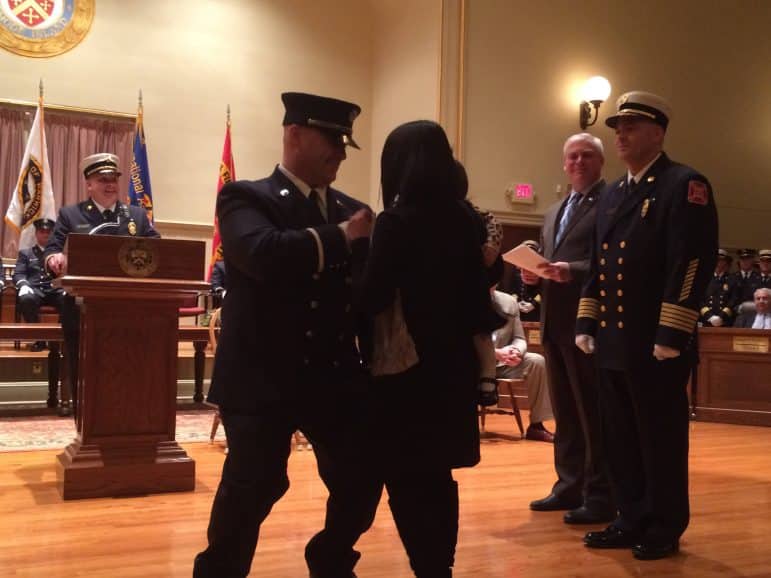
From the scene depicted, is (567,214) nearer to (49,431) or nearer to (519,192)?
(49,431)

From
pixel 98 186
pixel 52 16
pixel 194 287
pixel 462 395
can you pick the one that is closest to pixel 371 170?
pixel 52 16

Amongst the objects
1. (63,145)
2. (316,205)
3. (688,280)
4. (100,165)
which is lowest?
(688,280)

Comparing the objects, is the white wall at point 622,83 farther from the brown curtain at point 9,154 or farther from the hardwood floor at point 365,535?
the hardwood floor at point 365,535

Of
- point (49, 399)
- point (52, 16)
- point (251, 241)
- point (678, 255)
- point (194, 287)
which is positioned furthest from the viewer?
point (52, 16)

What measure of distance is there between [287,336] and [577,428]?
1.83 meters

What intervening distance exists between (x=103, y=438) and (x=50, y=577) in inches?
46.1

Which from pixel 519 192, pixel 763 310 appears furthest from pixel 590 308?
pixel 519 192

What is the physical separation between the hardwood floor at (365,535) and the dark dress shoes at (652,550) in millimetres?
38

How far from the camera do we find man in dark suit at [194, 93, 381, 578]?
6.14 feet

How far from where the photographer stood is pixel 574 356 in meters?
3.29

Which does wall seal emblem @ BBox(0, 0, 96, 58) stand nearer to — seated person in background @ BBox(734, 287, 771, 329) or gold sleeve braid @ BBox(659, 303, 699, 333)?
seated person in background @ BBox(734, 287, 771, 329)

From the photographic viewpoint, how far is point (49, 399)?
6.36 meters

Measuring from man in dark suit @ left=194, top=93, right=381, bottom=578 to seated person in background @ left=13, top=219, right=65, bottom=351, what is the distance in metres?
5.49

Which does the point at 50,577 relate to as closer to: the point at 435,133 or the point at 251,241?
the point at 251,241
